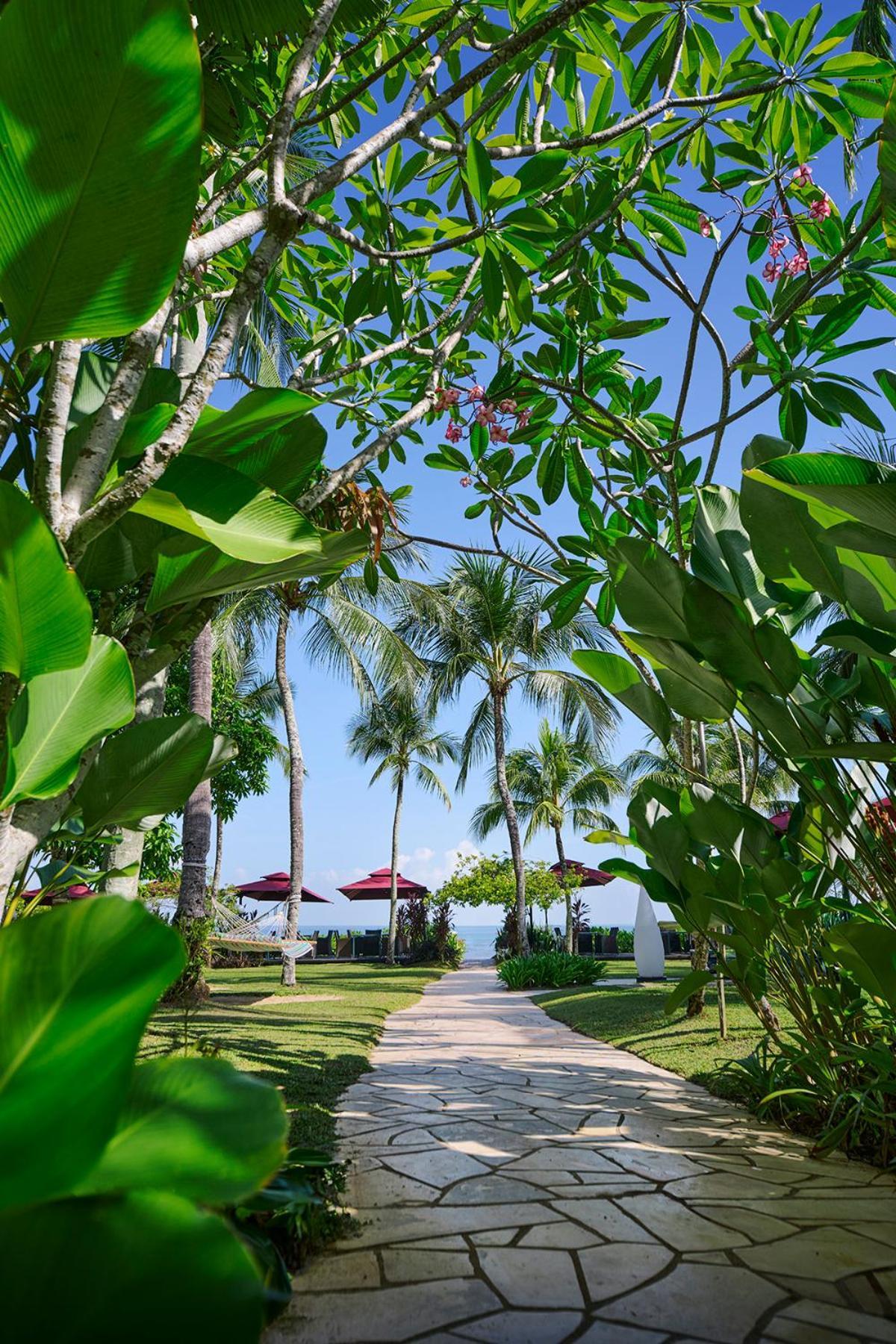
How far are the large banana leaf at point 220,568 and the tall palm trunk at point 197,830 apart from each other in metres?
7.15

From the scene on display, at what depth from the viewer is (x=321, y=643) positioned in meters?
15.1

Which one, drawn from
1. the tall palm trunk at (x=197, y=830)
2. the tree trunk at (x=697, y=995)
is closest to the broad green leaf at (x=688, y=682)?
the tree trunk at (x=697, y=995)

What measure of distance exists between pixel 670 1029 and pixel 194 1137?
616 cm

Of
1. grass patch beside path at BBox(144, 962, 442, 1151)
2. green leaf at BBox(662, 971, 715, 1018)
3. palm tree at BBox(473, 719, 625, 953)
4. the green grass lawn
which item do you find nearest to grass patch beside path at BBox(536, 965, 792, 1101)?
the green grass lawn

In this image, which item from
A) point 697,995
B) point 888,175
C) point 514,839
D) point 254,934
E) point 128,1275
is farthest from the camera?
point 514,839

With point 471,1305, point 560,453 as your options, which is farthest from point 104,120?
point 560,453

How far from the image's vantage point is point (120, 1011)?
59cm

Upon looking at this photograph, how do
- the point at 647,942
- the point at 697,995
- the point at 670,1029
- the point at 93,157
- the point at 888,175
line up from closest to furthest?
the point at 93,157 < the point at 888,175 < the point at 670,1029 < the point at 697,995 < the point at 647,942

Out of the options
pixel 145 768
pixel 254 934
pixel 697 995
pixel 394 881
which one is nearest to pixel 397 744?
pixel 394 881

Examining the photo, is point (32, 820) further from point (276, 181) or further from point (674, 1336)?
point (674, 1336)

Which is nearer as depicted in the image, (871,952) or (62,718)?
(62,718)

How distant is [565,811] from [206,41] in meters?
21.6

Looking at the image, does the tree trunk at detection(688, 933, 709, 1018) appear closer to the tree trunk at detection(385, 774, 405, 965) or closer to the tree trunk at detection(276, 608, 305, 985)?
the tree trunk at detection(276, 608, 305, 985)

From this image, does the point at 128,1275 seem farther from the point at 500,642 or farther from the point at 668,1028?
the point at 500,642
